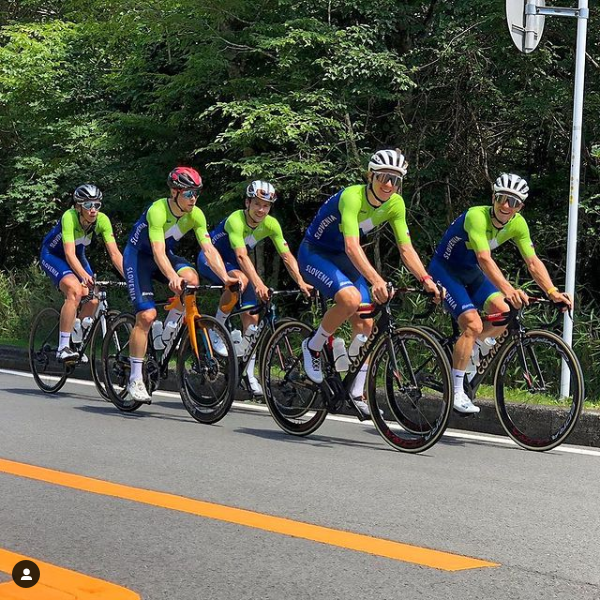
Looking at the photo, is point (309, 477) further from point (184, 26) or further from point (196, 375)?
point (184, 26)

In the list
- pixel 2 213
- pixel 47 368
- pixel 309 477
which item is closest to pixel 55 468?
pixel 309 477

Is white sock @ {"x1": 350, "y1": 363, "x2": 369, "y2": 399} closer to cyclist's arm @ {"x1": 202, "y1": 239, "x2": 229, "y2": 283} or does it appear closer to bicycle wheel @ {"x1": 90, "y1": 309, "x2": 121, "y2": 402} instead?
cyclist's arm @ {"x1": 202, "y1": 239, "x2": 229, "y2": 283}

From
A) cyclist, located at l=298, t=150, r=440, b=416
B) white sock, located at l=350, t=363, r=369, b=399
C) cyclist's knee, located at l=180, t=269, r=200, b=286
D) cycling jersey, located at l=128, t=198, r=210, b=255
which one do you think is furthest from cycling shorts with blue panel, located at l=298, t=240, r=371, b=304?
cyclist's knee, located at l=180, t=269, r=200, b=286

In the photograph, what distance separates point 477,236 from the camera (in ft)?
30.1

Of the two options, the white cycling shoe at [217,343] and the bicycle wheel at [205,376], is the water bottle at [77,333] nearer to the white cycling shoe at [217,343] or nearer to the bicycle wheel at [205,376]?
the bicycle wheel at [205,376]

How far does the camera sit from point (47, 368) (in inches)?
493

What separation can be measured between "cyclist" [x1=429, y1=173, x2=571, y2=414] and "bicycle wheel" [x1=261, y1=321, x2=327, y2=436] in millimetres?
1139

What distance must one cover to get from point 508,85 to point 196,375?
6.92 m

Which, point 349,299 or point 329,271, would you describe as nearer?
point 349,299

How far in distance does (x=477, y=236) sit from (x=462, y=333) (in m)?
0.77

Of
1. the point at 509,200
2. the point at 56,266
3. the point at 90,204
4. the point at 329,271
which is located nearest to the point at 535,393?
the point at 509,200

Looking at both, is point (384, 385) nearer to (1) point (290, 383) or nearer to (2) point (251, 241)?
(1) point (290, 383)

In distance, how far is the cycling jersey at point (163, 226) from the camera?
10297 millimetres

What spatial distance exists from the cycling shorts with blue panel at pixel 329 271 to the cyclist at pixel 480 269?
2.17ft
